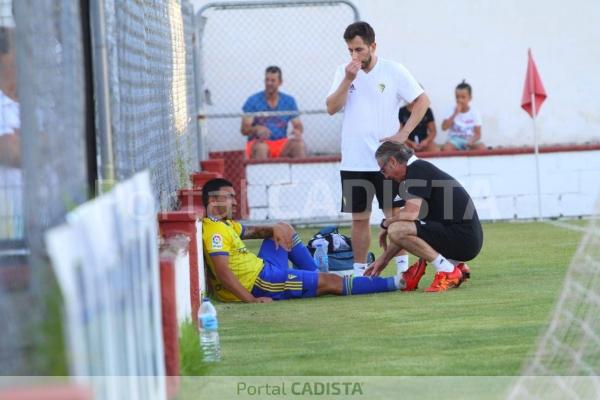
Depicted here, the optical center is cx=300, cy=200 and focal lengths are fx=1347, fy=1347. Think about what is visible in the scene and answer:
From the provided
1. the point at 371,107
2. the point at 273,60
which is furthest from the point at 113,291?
the point at 273,60

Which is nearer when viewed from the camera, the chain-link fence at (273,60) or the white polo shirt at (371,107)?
the white polo shirt at (371,107)

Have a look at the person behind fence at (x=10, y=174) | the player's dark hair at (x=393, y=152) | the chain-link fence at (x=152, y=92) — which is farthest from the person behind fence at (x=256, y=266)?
the person behind fence at (x=10, y=174)

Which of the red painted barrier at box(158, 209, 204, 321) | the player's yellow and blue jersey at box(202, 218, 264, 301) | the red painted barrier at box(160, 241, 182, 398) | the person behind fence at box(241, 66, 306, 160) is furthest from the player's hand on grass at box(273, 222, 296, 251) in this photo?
the person behind fence at box(241, 66, 306, 160)

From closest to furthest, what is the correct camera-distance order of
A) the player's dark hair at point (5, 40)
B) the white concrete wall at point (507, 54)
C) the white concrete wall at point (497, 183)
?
the player's dark hair at point (5, 40) → the white concrete wall at point (497, 183) → the white concrete wall at point (507, 54)

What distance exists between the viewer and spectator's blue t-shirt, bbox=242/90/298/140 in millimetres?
16328

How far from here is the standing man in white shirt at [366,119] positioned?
10.6 metres

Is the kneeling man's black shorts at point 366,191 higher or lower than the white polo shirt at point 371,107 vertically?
lower

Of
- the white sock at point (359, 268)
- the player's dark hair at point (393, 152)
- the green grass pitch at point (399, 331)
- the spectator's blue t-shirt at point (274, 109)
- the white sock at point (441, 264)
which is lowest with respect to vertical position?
the green grass pitch at point (399, 331)

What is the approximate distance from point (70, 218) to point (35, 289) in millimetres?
508

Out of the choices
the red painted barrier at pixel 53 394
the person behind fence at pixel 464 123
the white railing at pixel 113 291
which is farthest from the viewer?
the person behind fence at pixel 464 123

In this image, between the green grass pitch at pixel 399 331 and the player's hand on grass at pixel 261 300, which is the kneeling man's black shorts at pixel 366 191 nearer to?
A: the green grass pitch at pixel 399 331

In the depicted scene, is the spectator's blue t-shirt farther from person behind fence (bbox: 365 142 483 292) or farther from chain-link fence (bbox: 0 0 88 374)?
chain-link fence (bbox: 0 0 88 374)

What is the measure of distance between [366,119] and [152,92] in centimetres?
224

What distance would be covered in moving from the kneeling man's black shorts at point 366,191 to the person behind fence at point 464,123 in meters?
5.92
